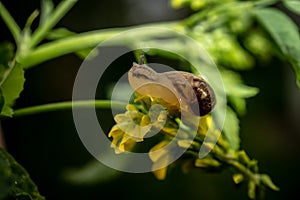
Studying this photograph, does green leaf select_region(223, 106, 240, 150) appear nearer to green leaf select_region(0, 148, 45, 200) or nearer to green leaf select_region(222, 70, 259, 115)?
green leaf select_region(222, 70, 259, 115)

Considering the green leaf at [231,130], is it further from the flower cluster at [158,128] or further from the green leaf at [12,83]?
the green leaf at [12,83]

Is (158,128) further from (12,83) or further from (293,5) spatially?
(293,5)

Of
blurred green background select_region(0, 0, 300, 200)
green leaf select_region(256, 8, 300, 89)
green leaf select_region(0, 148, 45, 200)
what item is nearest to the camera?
green leaf select_region(0, 148, 45, 200)

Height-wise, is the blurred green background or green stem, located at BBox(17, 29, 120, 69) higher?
green stem, located at BBox(17, 29, 120, 69)

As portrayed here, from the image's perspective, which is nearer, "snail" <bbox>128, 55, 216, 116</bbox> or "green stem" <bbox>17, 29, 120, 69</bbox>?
"snail" <bbox>128, 55, 216, 116</bbox>

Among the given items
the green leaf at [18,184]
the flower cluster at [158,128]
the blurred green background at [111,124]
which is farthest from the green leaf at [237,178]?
the blurred green background at [111,124]

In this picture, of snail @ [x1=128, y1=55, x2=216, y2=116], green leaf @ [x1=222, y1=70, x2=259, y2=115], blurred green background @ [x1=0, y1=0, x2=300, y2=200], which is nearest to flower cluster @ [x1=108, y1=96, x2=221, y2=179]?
snail @ [x1=128, y1=55, x2=216, y2=116]
